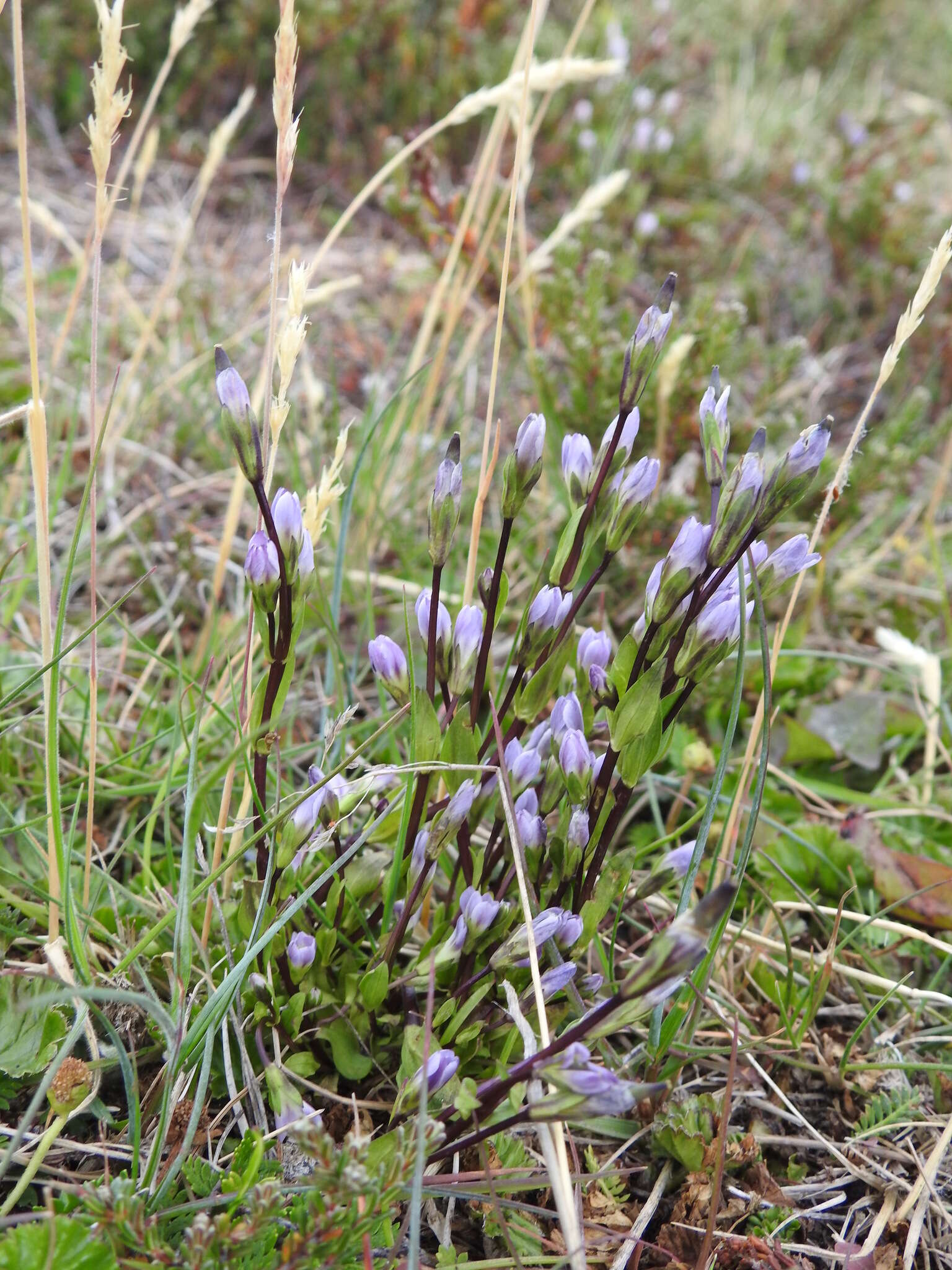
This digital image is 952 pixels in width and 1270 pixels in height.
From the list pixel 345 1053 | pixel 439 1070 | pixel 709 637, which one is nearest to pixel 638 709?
pixel 709 637

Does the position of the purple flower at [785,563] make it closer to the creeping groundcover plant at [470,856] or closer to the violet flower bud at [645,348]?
the creeping groundcover plant at [470,856]

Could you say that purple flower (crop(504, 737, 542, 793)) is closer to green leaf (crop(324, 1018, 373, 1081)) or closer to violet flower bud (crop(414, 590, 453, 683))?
violet flower bud (crop(414, 590, 453, 683))

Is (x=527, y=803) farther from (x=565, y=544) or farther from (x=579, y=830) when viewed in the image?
(x=565, y=544)

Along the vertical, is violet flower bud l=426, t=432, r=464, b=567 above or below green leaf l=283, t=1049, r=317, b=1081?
above

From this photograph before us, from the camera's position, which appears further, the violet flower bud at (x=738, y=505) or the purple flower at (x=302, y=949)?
the purple flower at (x=302, y=949)

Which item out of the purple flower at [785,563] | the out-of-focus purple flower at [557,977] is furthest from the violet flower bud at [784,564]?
the out-of-focus purple flower at [557,977]

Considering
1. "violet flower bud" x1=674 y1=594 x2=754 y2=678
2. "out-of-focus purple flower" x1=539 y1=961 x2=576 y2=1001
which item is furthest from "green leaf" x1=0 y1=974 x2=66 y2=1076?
"violet flower bud" x1=674 y1=594 x2=754 y2=678

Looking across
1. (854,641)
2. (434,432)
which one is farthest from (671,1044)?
(434,432)
